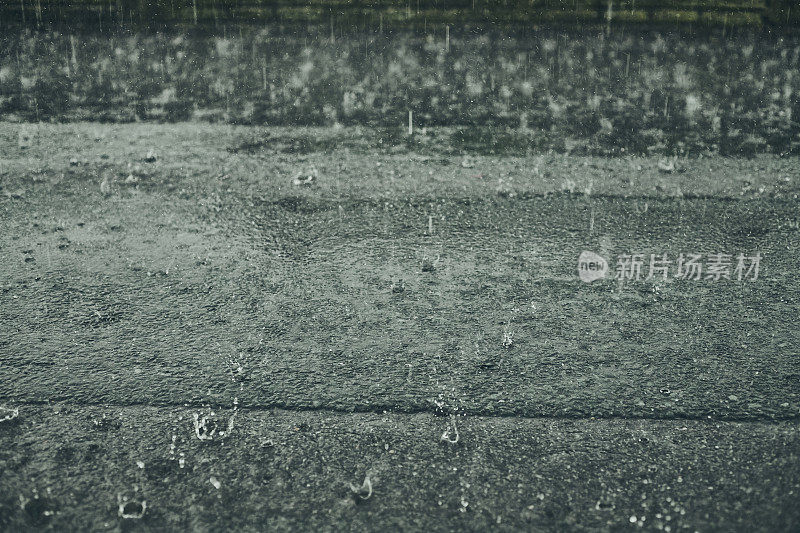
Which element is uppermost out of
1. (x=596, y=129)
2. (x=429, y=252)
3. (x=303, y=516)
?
(x=596, y=129)

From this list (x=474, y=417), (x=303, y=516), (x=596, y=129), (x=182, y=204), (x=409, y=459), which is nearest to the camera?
(x=303, y=516)

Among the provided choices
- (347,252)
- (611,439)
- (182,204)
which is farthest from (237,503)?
(182,204)

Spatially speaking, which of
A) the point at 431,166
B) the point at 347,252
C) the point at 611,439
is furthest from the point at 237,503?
the point at 431,166

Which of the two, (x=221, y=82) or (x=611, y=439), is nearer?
(x=611, y=439)

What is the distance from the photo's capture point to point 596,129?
19.6 feet

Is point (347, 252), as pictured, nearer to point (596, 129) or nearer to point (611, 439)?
point (611, 439)

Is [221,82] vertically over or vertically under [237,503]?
over

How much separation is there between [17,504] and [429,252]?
2424 mm

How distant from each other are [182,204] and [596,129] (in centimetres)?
351

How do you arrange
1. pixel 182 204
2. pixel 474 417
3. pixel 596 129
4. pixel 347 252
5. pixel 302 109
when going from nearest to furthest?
pixel 474 417
pixel 347 252
pixel 182 204
pixel 596 129
pixel 302 109

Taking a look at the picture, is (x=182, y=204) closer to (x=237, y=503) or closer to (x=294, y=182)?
(x=294, y=182)

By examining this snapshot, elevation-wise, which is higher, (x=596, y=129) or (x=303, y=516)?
(x=596, y=129)

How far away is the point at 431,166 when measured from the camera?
17.5 ft

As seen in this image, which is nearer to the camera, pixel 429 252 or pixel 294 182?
pixel 429 252
